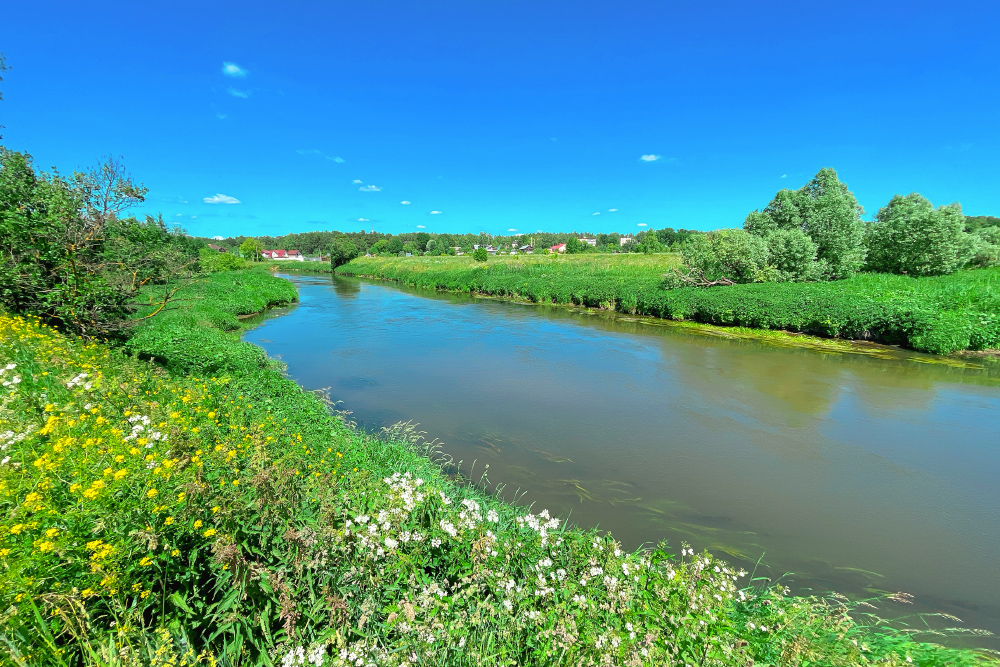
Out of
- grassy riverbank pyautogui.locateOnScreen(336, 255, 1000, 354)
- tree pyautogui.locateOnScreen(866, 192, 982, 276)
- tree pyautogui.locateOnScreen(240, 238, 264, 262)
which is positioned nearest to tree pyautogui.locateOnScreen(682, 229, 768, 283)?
grassy riverbank pyautogui.locateOnScreen(336, 255, 1000, 354)

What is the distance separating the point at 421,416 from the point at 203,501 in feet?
20.5

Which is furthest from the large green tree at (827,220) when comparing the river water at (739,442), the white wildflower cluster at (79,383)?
the white wildflower cluster at (79,383)

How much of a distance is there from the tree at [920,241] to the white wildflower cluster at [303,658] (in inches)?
1153

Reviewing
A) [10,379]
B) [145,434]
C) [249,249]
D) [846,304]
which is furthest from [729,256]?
[249,249]

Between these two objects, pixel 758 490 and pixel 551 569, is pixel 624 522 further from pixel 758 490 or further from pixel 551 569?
pixel 551 569

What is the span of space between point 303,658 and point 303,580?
0.58 m

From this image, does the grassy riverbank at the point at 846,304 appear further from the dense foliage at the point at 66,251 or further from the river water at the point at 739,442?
the dense foliage at the point at 66,251

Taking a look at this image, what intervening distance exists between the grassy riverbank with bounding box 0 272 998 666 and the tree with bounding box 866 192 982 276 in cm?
2543

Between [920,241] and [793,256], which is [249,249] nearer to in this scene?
[793,256]

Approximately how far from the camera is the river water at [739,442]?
5051 millimetres

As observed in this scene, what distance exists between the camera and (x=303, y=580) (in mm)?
2545

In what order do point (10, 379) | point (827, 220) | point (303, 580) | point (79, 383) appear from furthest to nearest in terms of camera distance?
point (827, 220) < point (79, 383) < point (10, 379) < point (303, 580)

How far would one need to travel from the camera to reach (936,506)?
5.88 m

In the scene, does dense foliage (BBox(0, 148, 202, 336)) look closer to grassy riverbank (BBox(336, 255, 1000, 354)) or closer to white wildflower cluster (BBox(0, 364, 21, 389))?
white wildflower cluster (BBox(0, 364, 21, 389))
